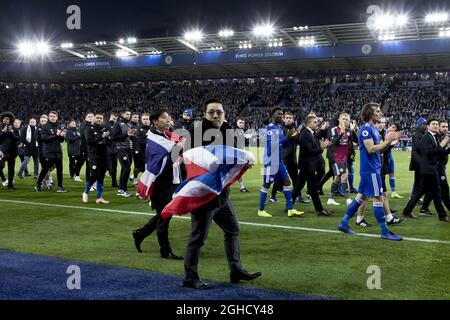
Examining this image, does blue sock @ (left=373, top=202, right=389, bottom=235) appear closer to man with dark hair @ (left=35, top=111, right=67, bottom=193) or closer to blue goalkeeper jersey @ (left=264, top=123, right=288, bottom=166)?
blue goalkeeper jersey @ (left=264, top=123, right=288, bottom=166)

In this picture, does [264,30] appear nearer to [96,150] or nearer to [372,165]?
[96,150]

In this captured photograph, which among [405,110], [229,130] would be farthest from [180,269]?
[405,110]

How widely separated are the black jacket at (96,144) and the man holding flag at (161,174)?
4.34 m

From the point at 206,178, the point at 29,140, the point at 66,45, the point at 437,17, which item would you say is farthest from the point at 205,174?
the point at 66,45

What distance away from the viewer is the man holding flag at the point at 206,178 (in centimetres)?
460

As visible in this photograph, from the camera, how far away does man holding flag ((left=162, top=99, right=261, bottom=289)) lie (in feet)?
15.1

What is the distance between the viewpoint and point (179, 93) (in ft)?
160

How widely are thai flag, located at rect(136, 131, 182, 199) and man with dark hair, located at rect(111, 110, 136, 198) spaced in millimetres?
5061

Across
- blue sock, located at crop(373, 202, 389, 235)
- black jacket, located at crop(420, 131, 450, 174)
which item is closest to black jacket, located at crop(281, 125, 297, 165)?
black jacket, located at crop(420, 131, 450, 174)

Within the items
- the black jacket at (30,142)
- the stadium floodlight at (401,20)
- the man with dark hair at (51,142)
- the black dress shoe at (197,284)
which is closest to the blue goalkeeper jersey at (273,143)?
the black dress shoe at (197,284)

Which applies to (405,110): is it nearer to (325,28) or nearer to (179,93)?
(325,28)

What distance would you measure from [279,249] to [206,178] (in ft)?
7.62

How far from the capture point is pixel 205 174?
181 inches

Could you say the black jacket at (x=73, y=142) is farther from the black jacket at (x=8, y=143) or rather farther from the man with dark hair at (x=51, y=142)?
the man with dark hair at (x=51, y=142)
